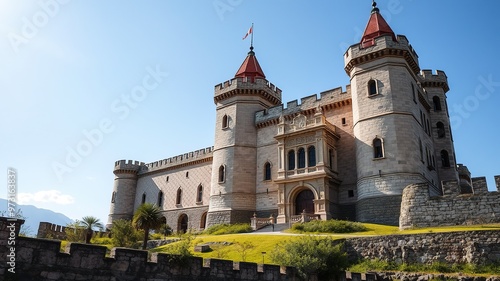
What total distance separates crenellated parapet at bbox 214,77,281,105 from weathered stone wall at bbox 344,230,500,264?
22.2 meters

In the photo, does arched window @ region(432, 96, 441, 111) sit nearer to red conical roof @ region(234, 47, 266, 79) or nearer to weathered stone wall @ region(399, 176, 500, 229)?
weathered stone wall @ region(399, 176, 500, 229)

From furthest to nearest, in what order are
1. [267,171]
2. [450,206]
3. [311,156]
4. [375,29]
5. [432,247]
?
[267,171], [375,29], [311,156], [450,206], [432,247]

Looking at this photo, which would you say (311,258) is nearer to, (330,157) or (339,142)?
(330,157)

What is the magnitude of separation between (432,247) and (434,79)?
23938mm

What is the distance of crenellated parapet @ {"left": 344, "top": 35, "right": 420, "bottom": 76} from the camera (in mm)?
29391

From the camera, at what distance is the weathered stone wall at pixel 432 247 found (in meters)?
16.2

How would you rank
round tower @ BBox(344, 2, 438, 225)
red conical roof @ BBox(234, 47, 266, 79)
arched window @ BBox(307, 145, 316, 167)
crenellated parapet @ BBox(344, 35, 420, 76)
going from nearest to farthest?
round tower @ BBox(344, 2, 438, 225)
crenellated parapet @ BBox(344, 35, 420, 76)
arched window @ BBox(307, 145, 316, 167)
red conical roof @ BBox(234, 47, 266, 79)

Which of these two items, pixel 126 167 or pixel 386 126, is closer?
pixel 386 126

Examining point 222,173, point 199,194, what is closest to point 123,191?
point 199,194

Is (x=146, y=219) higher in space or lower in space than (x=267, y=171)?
lower

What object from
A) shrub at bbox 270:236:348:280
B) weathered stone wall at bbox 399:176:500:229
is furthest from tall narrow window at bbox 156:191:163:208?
shrub at bbox 270:236:348:280

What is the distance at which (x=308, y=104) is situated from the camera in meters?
35.4

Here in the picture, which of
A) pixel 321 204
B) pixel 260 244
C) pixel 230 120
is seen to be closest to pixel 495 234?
pixel 260 244

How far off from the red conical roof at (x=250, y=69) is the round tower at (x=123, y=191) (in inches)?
883
